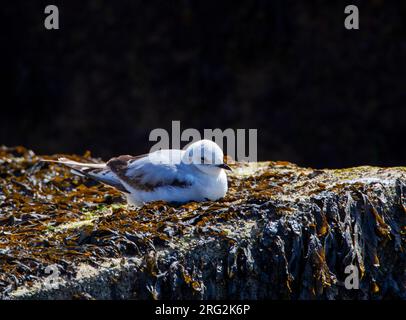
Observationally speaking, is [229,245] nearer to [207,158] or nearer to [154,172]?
[207,158]

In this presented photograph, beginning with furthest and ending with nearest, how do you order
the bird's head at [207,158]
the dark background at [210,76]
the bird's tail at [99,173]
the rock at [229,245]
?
1. the dark background at [210,76]
2. the bird's tail at [99,173]
3. the bird's head at [207,158]
4. the rock at [229,245]

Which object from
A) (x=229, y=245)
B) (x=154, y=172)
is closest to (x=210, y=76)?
(x=154, y=172)

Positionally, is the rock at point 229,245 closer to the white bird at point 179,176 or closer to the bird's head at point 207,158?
the white bird at point 179,176

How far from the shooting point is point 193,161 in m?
6.03

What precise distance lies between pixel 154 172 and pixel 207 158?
41cm

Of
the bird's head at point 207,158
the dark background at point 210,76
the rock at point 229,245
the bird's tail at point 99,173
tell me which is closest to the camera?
the rock at point 229,245

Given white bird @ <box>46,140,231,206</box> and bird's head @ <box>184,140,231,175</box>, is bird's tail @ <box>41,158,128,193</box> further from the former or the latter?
bird's head @ <box>184,140,231,175</box>

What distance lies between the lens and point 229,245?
5.40m

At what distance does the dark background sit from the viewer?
1202 centimetres

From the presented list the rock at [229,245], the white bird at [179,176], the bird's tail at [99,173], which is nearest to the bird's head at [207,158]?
the white bird at [179,176]

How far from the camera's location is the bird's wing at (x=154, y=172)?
6023 mm

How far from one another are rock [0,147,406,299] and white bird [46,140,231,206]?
0.11 m

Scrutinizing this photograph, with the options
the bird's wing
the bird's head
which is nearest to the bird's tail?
the bird's wing
